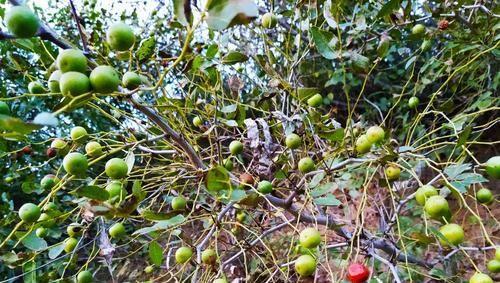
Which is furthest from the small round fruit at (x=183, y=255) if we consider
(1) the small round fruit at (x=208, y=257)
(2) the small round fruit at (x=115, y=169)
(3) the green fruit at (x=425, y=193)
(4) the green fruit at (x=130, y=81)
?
(3) the green fruit at (x=425, y=193)

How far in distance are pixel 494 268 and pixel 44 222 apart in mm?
874

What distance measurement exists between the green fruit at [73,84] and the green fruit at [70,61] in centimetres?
2

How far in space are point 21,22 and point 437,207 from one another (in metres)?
0.63

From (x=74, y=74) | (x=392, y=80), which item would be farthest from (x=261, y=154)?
(x=392, y=80)

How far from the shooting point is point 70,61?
0.52 meters

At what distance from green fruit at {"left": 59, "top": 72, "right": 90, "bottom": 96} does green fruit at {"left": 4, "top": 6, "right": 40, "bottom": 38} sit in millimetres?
79

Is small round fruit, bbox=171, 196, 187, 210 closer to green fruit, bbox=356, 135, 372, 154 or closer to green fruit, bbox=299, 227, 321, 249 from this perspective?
green fruit, bbox=299, 227, 321, 249

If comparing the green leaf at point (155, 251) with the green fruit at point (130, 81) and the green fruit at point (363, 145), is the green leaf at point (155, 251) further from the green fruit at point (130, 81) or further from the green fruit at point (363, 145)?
the green fruit at point (363, 145)

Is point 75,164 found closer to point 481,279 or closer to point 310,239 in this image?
point 310,239

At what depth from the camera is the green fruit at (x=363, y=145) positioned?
79 centimetres

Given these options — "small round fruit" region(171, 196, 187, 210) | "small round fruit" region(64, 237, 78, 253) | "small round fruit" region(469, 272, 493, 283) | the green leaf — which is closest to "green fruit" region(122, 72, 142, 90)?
"small round fruit" region(171, 196, 187, 210)

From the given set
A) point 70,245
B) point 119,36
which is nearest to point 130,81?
point 119,36

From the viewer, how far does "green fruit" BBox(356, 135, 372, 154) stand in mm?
792

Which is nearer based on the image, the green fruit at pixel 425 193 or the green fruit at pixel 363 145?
the green fruit at pixel 425 193
